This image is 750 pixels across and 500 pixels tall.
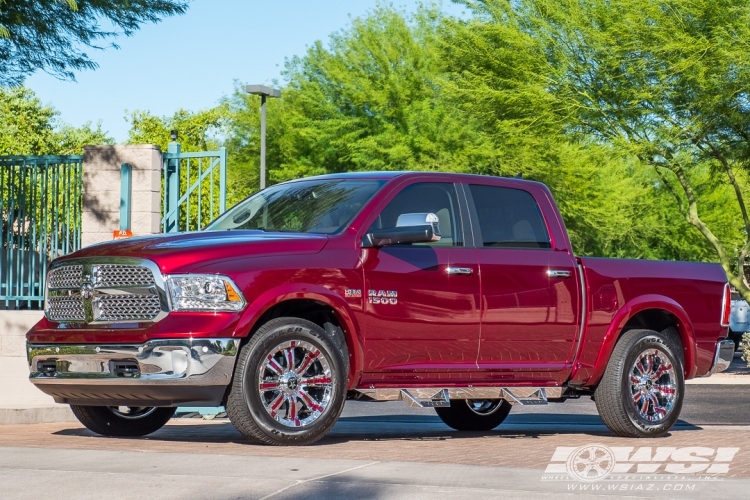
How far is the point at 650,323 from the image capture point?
38.0 feet

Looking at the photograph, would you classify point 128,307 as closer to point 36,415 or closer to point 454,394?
point 454,394

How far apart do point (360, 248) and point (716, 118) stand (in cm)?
1934

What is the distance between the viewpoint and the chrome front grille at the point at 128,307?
348 inches

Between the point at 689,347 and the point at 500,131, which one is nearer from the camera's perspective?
the point at 689,347

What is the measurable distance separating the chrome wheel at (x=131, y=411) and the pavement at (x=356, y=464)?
0.25 meters

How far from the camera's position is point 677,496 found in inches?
273

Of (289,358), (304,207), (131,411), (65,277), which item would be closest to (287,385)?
(289,358)

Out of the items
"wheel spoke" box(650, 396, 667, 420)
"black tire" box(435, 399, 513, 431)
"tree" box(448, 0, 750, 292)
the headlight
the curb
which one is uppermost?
"tree" box(448, 0, 750, 292)

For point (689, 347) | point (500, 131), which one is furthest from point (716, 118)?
point (689, 347)

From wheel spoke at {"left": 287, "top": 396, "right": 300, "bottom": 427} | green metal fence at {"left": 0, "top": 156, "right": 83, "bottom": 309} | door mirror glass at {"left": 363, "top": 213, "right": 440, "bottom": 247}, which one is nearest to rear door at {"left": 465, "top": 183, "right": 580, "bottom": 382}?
door mirror glass at {"left": 363, "top": 213, "right": 440, "bottom": 247}

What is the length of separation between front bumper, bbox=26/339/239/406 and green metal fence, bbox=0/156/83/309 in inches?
239

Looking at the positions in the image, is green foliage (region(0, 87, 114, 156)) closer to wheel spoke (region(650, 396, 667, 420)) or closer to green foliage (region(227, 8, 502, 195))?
green foliage (region(227, 8, 502, 195))

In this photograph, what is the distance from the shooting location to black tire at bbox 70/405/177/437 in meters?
10.5

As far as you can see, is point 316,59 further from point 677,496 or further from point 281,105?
point 677,496
